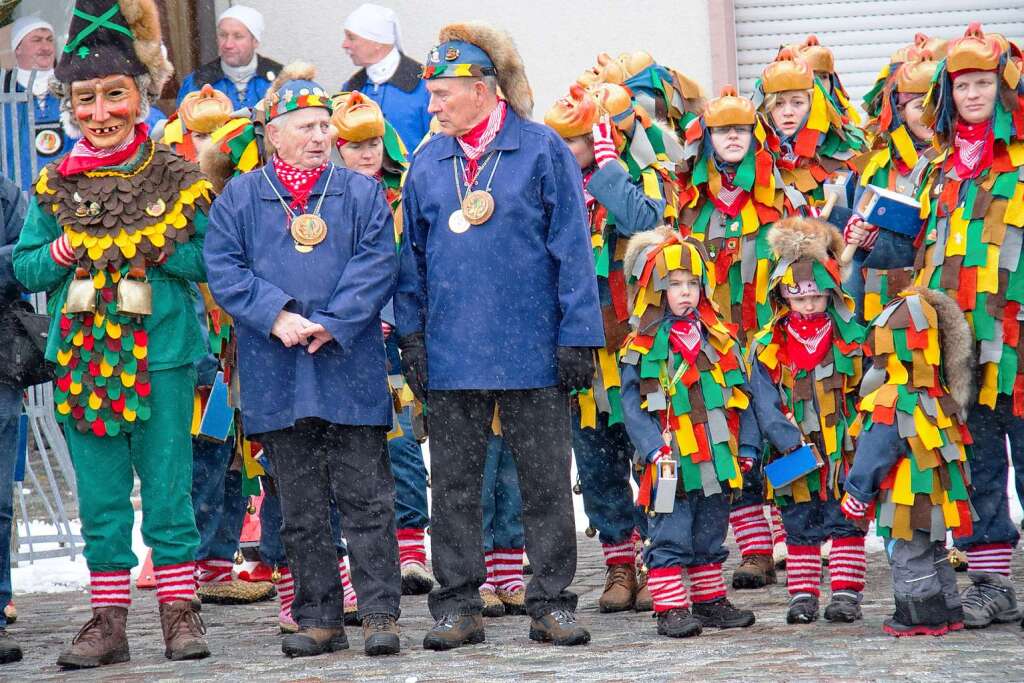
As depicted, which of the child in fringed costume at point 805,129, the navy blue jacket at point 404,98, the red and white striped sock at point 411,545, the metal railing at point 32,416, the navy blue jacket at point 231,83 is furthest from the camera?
the navy blue jacket at point 231,83

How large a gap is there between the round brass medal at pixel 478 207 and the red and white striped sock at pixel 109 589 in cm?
173

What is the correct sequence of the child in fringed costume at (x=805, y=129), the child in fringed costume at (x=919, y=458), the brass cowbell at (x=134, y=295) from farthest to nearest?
the child in fringed costume at (x=805, y=129) < the brass cowbell at (x=134, y=295) < the child in fringed costume at (x=919, y=458)

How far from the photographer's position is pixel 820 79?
8859 millimetres

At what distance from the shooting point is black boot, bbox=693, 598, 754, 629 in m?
6.53

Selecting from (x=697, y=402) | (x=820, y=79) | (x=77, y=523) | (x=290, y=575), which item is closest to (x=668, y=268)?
(x=697, y=402)

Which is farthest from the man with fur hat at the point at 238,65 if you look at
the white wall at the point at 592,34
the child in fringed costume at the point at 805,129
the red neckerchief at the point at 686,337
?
the red neckerchief at the point at 686,337

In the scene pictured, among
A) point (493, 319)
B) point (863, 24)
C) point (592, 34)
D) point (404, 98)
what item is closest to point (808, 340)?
point (493, 319)

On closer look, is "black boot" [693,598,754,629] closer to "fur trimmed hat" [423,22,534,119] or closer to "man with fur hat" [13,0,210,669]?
"man with fur hat" [13,0,210,669]

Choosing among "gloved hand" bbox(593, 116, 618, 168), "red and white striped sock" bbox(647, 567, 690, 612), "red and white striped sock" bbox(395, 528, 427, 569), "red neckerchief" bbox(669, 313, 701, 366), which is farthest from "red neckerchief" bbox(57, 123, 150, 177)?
"red and white striped sock" bbox(647, 567, 690, 612)

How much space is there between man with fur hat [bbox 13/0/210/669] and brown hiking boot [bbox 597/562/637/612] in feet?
5.37

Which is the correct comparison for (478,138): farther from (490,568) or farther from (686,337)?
(490,568)

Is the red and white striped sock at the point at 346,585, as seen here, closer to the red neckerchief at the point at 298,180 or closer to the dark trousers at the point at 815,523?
the red neckerchief at the point at 298,180

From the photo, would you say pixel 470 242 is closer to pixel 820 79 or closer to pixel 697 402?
pixel 697 402

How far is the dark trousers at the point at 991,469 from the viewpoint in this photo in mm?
6512
